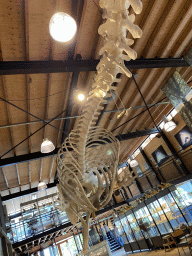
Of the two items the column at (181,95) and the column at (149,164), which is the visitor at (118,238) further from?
the column at (181,95)

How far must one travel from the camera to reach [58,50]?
4.56 m

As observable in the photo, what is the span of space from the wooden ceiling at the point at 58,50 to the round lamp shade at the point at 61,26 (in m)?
1.47

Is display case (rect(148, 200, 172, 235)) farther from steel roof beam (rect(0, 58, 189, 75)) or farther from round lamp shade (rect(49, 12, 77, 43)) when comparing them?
round lamp shade (rect(49, 12, 77, 43))

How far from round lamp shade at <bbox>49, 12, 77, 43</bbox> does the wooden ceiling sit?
1469 millimetres

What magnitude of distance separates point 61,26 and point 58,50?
2067 mm

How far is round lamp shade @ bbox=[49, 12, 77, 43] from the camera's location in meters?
2.58

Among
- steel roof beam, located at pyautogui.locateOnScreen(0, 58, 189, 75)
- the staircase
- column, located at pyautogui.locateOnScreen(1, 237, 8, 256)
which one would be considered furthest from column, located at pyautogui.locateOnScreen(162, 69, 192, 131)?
the staircase

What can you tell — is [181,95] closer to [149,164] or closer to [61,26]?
[61,26]

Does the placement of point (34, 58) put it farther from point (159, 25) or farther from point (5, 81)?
point (159, 25)

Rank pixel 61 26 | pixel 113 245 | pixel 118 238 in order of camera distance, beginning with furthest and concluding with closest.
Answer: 1. pixel 118 238
2. pixel 113 245
3. pixel 61 26

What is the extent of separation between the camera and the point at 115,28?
5.43ft

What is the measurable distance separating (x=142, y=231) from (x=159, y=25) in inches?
433

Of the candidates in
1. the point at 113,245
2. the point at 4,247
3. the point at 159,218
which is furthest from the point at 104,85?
the point at 113,245

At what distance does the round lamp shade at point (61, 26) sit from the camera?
8.46 ft
